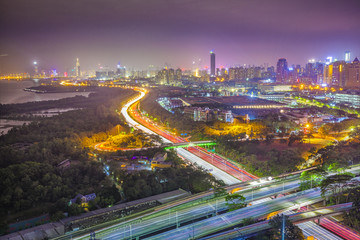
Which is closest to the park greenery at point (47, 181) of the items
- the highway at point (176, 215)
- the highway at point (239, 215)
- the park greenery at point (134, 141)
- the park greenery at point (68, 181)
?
the park greenery at point (68, 181)

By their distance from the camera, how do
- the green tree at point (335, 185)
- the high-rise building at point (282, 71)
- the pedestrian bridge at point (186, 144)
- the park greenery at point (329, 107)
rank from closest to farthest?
the green tree at point (335, 185) → the pedestrian bridge at point (186, 144) → the park greenery at point (329, 107) → the high-rise building at point (282, 71)

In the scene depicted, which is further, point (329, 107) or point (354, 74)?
point (354, 74)

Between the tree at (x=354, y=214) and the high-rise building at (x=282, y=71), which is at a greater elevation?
the high-rise building at (x=282, y=71)

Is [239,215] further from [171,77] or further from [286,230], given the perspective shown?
[171,77]

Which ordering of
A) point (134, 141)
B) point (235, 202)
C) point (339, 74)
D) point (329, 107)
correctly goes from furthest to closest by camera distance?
point (339, 74) → point (329, 107) → point (134, 141) → point (235, 202)

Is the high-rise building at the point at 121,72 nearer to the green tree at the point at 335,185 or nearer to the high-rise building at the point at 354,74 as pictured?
the high-rise building at the point at 354,74

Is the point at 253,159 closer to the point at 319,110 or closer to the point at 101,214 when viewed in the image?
the point at 101,214

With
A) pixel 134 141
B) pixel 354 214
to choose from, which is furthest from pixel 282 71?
pixel 354 214

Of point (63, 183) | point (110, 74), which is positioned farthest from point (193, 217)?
point (110, 74)

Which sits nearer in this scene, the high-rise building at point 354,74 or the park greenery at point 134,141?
the park greenery at point 134,141

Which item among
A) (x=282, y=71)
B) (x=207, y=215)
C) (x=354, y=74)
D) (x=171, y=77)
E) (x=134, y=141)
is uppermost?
(x=282, y=71)
